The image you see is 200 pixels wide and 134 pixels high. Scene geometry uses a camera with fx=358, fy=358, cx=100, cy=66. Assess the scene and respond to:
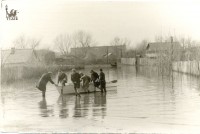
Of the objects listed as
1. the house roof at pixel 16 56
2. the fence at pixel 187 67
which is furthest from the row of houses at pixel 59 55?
the fence at pixel 187 67

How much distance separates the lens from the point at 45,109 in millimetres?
14070

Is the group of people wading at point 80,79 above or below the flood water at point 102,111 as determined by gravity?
above

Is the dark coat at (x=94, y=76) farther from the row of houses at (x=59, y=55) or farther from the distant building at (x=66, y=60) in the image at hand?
the distant building at (x=66, y=60)

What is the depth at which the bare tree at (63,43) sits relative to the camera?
14.9m

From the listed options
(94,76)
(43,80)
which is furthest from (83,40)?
(94,76)

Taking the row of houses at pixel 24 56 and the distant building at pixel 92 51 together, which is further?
the distant building at pixel 92 51

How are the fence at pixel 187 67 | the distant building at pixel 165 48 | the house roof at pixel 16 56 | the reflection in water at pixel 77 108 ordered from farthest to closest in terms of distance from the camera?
the fence at pixel 187 67 < the distant building at pixel 165 48 < the house roof at pixel 16 56 < the reflection in water at pixel 77 108

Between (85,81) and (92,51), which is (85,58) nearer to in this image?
(92,51)

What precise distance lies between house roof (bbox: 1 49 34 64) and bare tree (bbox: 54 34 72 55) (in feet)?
4.76

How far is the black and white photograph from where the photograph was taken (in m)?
11.8

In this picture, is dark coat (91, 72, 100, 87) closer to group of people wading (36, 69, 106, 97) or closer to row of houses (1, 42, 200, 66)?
group of people wading (36, 69, 106, 97)

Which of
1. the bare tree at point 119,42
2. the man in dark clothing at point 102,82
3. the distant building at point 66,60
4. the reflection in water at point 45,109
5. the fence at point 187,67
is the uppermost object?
the bare tree at point 119,42

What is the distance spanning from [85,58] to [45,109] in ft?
15.5

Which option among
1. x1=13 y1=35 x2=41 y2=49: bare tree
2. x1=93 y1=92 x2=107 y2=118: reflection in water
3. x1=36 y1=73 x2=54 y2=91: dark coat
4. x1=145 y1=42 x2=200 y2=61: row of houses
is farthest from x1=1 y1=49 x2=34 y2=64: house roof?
x1=145 y1=42 x2=200 y2=61: row of houses
